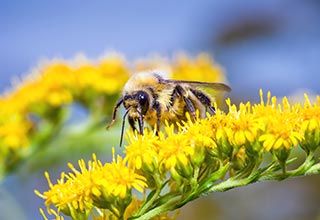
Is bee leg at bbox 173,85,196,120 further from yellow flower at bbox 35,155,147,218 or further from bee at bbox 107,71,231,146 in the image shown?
yellow flower at bbox 35,155,147,218

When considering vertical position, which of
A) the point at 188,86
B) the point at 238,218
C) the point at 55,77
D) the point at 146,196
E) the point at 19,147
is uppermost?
the point at 55,77

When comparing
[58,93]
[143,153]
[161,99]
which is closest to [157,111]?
[161,99]

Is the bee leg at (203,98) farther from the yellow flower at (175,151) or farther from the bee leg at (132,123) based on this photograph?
the yellow flower at (175,151)

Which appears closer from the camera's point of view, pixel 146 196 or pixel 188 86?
pixel 146 196

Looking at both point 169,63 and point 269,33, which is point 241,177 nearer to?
point 169,63

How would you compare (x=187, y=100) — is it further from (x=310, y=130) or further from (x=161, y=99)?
(x=310, y=130)

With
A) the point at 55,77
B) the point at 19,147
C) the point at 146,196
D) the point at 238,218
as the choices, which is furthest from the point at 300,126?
the point at 238,218

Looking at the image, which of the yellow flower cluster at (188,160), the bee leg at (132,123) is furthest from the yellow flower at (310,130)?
the bee leg at (132,123)

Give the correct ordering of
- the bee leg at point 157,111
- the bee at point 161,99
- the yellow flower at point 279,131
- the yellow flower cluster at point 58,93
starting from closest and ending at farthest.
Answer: the yellow flower at point 279,131 → the bee leg at point 157,111 → the bee at point 161,99 → the yellow flower cluster at point 58,93
